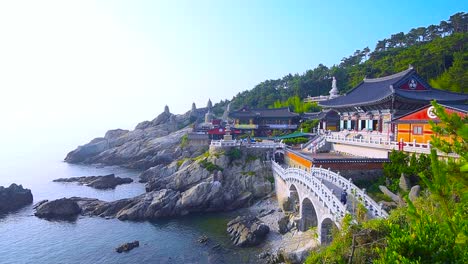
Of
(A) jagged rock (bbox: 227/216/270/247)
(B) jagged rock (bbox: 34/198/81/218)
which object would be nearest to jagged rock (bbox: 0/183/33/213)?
(B) jagged rock (bbox: 34/198/81/218)

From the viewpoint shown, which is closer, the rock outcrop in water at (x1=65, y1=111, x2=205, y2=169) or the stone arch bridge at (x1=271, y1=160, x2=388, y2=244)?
the stone arch bridge at (x1=271, y1=160, x2=388, y2=244)

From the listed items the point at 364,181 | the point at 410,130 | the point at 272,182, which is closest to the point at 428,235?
the point at 364,181

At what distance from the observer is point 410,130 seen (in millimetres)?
28672

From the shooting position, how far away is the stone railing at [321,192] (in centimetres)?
1905

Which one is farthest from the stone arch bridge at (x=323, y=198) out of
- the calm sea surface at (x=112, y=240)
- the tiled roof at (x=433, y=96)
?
the tiled roof at (x=433, y=96)

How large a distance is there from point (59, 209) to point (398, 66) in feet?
219

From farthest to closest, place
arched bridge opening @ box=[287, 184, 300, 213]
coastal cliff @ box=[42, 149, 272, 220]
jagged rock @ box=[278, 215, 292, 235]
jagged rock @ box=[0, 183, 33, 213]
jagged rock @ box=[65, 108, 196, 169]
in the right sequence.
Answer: jagged rock @ box=[65, 108, 196, 169] → jagged rock @ box=[0, 183, 33, 213] → coastal cliff @ box=[42, 149, 272, 220] → arched bridge opening @ box=[287, 184, 300, 213] → jagged rock @ box=[278, 215, 292, 235]

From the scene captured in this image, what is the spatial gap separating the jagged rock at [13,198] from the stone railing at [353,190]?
140ft

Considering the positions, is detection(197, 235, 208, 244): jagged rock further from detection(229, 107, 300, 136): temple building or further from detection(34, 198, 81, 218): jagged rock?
detection(229, 107, 300, 136): temple building

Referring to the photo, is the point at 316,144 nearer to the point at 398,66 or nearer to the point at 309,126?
the point at 309,126

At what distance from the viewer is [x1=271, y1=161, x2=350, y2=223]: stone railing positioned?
19.1 metres

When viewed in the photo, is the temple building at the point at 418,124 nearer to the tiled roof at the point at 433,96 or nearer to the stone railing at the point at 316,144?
the tiled roof at the point at 433,96

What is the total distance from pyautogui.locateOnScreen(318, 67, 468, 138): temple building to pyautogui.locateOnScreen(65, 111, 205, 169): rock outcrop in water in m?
31.8

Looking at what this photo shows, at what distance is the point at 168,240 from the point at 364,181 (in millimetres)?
19690
